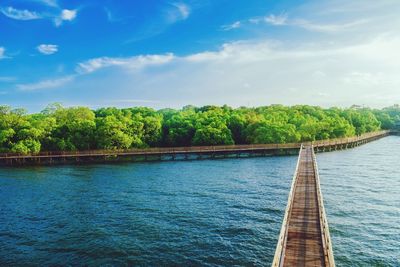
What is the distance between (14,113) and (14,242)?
74.2 metres

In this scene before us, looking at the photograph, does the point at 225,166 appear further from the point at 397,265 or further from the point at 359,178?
the point at 397,265

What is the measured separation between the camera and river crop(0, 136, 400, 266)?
26109 millimetres

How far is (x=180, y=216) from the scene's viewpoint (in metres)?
34.9

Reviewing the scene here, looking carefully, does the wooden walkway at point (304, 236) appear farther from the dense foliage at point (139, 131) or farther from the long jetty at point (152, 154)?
the dense foliage at point (139, 131)

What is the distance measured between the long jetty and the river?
617 inches

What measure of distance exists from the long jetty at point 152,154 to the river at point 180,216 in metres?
15.7

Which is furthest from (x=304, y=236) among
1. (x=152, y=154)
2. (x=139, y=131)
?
(x=139, y=131)

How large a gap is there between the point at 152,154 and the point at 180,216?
1813 inches

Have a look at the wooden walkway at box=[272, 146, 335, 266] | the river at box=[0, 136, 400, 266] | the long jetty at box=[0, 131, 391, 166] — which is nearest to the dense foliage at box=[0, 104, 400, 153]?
the long jetty at box=[0, 131, 391, 166]

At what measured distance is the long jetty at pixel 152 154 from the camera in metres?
75.9

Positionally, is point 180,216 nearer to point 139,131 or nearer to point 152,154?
point 152,154


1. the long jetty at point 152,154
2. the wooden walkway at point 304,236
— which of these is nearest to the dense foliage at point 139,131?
the long jetty at point 152,154

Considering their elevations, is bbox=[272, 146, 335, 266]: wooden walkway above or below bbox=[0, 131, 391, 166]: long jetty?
below

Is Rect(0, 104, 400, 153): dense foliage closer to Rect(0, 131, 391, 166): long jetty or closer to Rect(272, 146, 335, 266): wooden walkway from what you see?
Rect(0, 131, 391, 166): long jetty
